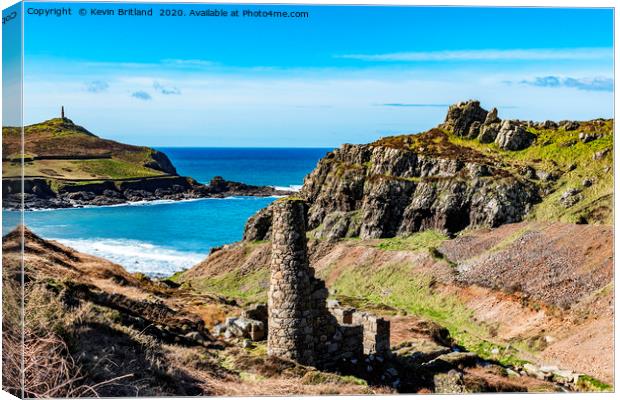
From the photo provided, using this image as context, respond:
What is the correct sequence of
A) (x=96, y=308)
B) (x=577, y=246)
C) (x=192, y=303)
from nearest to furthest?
(x=96, y=308), (x=192, y=303), (x=577, y=246)

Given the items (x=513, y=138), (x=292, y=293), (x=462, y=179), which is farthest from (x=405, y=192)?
(x=292, y=293)

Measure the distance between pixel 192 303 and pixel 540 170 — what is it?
2989 centimetres

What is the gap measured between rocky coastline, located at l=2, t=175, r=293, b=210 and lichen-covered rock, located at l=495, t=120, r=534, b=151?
868 inches

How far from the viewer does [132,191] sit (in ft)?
227

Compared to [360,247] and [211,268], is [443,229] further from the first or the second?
[211,268]

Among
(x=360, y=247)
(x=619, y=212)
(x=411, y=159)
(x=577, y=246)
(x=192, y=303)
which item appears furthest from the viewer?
(x=411, y=159)

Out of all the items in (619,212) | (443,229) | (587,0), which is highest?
(587,0)

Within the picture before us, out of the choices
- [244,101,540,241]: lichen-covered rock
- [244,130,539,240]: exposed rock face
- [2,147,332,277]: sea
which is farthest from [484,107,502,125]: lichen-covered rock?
[2,147,332,277]: sea

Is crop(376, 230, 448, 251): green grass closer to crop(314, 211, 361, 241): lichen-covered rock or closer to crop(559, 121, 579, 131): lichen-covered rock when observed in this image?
crop(314, 211, 361, 241): lichen-covered rock

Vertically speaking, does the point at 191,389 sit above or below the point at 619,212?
below

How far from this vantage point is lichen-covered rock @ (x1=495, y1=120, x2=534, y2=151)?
5397 cm

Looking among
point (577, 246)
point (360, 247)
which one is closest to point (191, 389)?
point (577, 246)

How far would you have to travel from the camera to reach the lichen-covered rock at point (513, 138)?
177ft

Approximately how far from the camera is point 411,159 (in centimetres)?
5309
